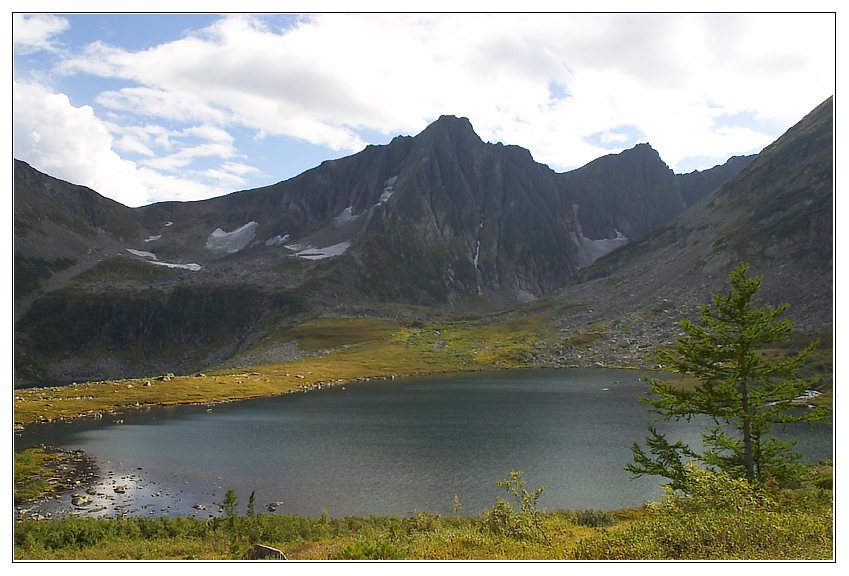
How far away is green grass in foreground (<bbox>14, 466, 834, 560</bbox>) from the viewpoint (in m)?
18.8

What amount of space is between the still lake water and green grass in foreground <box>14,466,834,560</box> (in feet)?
28.8

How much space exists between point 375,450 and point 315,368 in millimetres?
86249

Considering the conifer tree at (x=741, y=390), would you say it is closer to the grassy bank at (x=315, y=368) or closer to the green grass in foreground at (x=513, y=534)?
the green grass in foreground at (x=513, y=534)

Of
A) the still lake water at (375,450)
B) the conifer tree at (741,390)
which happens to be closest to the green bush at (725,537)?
the conifer tree at (741,390)

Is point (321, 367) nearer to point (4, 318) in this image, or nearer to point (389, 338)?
point (389, 338)

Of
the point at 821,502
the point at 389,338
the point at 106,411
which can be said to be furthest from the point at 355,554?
the point at 389,338

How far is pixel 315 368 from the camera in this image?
479ft

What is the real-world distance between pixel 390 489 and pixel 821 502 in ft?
99.7

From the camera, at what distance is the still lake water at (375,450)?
45656mm

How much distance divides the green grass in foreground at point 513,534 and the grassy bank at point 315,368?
67.7 m

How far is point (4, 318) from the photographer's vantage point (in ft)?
67.3

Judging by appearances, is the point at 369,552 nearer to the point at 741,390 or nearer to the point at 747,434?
the point at 747,434

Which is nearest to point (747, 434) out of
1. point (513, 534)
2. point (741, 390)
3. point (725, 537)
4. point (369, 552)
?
point (741, 390)

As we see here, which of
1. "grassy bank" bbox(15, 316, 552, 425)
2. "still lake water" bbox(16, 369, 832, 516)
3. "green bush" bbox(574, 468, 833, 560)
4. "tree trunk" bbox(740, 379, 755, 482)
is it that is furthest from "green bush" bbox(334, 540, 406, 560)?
"grassy bank" bbox(15, 316, 552, 425)
